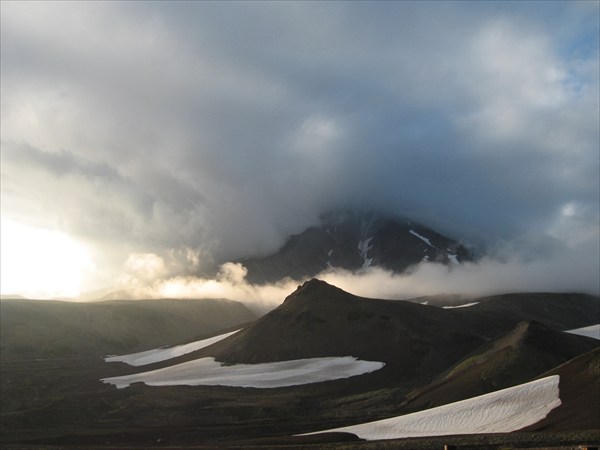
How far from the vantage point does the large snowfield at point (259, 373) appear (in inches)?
4818

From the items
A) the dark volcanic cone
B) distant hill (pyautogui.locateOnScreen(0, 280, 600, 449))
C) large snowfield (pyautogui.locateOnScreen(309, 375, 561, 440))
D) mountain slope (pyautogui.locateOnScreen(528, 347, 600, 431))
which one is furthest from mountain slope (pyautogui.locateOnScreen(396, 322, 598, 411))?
the dark volcanic cone

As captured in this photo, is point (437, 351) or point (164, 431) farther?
point (437, 351)

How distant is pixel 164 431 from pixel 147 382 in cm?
5941

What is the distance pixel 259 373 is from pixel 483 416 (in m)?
80.3

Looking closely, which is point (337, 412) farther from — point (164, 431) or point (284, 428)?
point (164, 431)

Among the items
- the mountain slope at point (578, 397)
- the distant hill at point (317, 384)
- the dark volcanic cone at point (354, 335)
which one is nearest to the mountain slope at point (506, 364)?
the distant hill at point (317, 384)

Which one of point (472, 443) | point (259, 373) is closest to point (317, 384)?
point (259, 373)

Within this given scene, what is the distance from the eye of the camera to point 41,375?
138375mm

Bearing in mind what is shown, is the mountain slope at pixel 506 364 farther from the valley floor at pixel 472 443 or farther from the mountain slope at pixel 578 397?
the valley floor at pixel 472 443

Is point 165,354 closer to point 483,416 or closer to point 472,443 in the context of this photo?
point 483,416

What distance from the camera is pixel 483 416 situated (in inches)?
2243

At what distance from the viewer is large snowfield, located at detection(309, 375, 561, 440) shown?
177 ft

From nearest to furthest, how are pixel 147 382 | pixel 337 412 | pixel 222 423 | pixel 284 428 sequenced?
pixel 284 428 < pixel 222 423 < pixel 337 412 < pixel 147 382

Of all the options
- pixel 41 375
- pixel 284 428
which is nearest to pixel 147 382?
pixel 41 375
